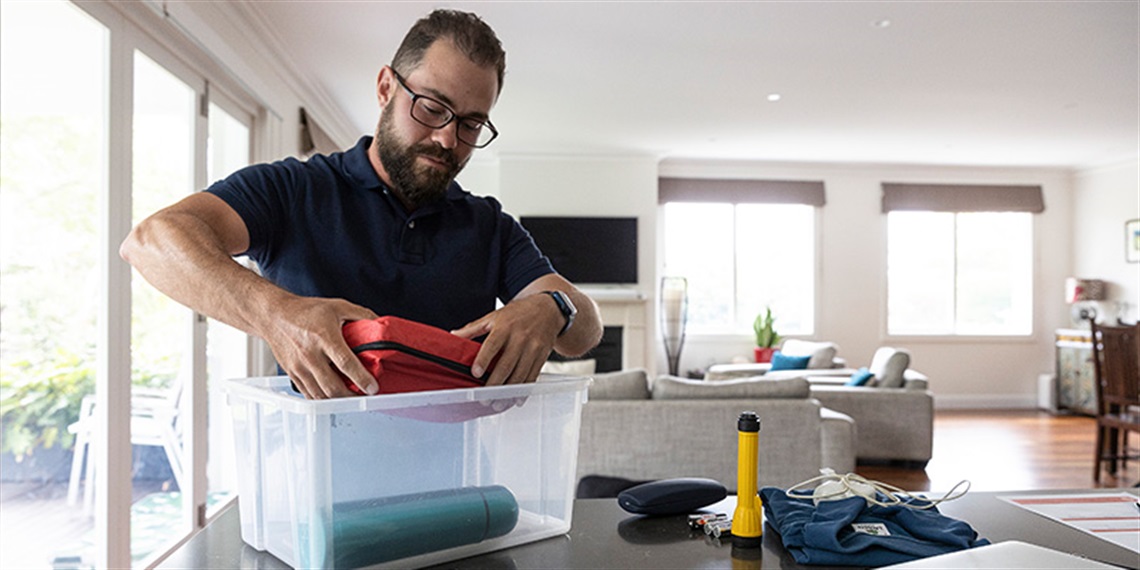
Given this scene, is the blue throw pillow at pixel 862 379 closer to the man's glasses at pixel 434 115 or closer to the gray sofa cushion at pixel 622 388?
the gray sofa cushion at pixel 622 388

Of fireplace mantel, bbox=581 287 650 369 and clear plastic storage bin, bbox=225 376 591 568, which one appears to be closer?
clear plastic storage bin, bbox=225 376 591 568

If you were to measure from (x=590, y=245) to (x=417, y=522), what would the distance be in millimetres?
6946

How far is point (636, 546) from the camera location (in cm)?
102

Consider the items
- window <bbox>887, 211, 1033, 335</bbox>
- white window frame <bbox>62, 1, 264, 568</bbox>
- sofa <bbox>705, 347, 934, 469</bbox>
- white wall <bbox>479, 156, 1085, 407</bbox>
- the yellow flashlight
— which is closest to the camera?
the yellow flashlight

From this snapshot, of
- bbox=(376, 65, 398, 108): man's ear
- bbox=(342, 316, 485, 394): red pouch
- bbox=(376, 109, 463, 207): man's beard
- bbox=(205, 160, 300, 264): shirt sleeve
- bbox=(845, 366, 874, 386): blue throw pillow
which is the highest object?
bbox=(376, 65, 398, 108): man's ear

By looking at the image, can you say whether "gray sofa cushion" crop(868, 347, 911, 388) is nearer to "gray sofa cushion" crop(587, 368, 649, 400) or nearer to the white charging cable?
"gray sofa cushion" crop(587, 368, 649, 400)

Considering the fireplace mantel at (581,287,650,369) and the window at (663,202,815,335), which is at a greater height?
the window at (663,202,815,335)

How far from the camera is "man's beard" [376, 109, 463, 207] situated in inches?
49.6

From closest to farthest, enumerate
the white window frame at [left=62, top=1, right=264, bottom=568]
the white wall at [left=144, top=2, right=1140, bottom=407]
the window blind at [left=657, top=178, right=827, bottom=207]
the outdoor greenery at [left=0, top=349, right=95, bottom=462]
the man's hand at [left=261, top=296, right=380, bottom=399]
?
the man's hand at [left=261, top=296, right=380, bottom=399] → the outdoor greenery at [left=0, top=349, right=95, bottom=462] → the white window frame at [left=62, top=1, right=264, bottom=568] → the white wall at [left=144, top=2, right=1140, bottom=407] → the window blind at [left=657, top=178, right=827, bottom=207]

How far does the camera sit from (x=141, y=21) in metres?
2.88

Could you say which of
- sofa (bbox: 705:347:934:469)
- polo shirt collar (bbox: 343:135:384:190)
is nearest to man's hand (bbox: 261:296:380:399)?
polo shirt collar (bbox: 343:135:384:190)

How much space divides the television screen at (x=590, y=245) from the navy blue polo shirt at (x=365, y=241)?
6.35m

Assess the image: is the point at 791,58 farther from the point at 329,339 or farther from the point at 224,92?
the point at 329,339

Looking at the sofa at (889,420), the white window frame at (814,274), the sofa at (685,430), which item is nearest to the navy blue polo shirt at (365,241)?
the sofa at (685,430)
